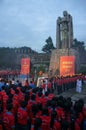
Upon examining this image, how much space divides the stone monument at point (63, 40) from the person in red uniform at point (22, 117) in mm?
25891

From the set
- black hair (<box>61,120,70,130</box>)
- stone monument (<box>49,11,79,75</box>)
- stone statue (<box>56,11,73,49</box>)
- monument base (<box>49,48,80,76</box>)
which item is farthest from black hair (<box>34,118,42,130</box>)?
stone statue (<box>56,11,73,49</box>)

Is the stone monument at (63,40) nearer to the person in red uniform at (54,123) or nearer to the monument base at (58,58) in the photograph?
the monument base at (58,58)

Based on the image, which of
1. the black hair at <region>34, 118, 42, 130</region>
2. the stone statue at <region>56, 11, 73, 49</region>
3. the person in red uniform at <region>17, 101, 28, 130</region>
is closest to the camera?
the black hair at <region>34, 118, 42, 130</region>

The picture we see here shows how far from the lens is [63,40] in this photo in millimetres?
34969

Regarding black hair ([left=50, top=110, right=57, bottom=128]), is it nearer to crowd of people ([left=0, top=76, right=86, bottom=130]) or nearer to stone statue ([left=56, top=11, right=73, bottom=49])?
crowd of people ([left=0, top=76, right=86, bottom=130])

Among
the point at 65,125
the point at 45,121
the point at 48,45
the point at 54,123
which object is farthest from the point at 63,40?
the point at 65,125

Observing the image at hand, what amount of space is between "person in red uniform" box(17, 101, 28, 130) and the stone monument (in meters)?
25.9

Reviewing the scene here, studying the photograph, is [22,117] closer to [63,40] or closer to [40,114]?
[40,114]

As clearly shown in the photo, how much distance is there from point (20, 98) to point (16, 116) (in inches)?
59.8

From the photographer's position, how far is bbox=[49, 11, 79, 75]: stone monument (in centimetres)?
3375

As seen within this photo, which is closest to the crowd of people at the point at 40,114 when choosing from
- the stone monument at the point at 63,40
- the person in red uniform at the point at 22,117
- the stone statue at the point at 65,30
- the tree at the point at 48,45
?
the person in red uniform at the point at 22,117

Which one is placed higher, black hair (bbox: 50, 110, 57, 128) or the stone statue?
the stone statue

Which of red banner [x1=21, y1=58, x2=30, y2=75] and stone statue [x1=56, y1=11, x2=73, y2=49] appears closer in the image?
red banner [x1=21, y1=58, x2=30, y2=75]

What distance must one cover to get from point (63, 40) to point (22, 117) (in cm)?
2848
